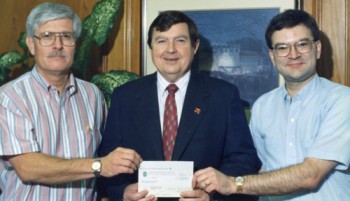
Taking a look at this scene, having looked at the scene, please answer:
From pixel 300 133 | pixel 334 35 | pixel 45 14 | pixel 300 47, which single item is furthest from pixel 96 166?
pixel 334 35

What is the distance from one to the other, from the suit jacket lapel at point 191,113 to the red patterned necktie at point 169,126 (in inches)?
1.6

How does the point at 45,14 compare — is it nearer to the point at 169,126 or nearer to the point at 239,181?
the point at 169,126

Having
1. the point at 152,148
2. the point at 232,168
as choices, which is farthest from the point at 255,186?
the point at 152,148

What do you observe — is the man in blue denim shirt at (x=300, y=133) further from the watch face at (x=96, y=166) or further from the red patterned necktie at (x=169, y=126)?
the watch face at (x=96, y=166)

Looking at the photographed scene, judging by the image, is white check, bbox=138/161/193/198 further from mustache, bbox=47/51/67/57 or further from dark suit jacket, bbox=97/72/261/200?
mustache, bbox=47/51/67/57

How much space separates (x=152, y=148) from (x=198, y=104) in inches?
12.1

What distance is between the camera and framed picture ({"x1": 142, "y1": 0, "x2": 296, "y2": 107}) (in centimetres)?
292

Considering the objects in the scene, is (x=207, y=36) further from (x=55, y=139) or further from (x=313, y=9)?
(x=55, y=139)

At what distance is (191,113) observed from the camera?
2273 millimetres

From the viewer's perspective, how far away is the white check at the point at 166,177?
2043mm

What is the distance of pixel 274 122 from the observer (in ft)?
7.64

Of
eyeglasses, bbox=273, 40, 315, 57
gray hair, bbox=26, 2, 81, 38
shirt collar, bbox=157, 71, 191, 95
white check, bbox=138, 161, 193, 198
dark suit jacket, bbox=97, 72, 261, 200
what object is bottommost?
white check, bbox=138, 161, 193, 198

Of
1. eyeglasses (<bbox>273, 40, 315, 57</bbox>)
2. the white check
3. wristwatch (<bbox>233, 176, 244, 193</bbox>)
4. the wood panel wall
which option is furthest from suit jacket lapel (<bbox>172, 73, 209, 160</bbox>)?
the wood panel wall

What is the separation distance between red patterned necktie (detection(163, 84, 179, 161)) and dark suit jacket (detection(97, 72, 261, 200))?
3 centimetres
